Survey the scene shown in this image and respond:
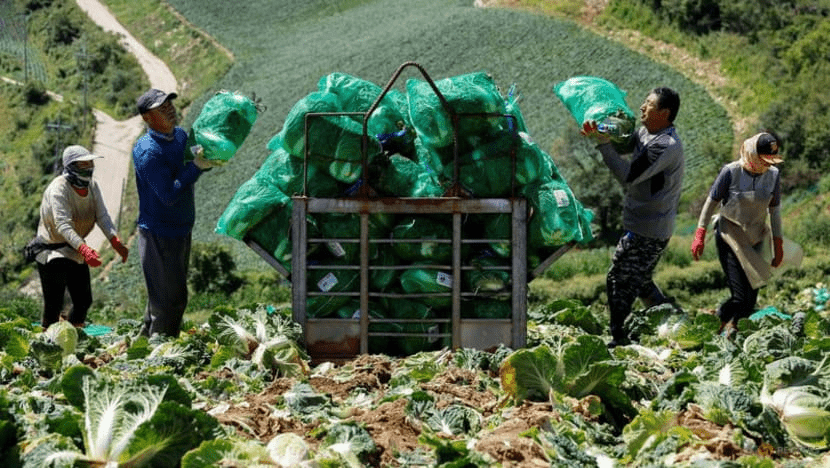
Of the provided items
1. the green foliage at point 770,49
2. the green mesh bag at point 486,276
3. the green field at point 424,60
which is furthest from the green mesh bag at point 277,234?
the green field at point 424,60

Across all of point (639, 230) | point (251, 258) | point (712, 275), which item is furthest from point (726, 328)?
point (251, 258)

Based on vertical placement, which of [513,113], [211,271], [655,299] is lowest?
[211,271]

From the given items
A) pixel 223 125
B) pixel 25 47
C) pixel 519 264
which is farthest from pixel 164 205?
pixel 25 47

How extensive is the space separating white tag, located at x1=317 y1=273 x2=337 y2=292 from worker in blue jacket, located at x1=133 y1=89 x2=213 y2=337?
3.11 ft

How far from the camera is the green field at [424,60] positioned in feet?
127

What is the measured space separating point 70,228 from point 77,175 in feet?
1.33

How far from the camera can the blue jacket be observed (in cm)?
734

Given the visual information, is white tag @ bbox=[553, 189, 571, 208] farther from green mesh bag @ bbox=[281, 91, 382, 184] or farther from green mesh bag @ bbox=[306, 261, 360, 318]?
green mesh bag @ bbox=[306, 261, 360, 318]

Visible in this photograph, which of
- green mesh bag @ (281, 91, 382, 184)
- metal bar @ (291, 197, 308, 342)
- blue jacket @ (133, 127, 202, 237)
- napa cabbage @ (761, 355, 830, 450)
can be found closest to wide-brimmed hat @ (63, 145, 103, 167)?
blue jacket @ (133, 127, 202, 237)

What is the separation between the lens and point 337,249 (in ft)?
24.5

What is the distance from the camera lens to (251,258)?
35.9 metres

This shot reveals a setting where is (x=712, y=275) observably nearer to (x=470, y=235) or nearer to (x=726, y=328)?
(x=726, y=328)

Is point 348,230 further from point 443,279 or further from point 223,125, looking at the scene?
point 223,125

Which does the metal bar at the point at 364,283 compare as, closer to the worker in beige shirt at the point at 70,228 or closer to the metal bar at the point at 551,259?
the metal bar at the point at 551,259
